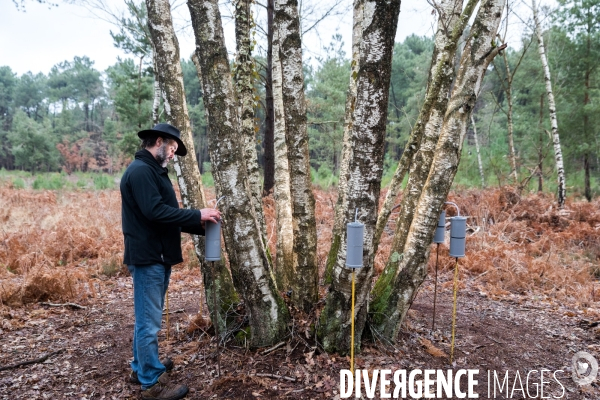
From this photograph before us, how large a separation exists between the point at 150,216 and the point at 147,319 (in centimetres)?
85

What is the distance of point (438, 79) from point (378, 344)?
269cm

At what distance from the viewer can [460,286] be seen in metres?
6.37

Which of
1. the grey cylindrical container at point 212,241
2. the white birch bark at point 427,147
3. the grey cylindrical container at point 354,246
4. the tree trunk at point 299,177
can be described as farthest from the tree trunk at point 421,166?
the grey cylindrical container at point 212,241

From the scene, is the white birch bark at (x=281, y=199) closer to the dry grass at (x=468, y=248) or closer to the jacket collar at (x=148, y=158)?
the jacket collar at (x=148, y=158)

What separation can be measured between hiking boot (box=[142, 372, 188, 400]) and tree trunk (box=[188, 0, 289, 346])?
0.80 m

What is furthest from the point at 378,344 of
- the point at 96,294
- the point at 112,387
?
the point at 96,294

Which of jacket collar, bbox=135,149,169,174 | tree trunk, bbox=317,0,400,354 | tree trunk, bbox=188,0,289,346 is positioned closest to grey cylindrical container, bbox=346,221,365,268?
tree trunk, bbox=317,0,400,354

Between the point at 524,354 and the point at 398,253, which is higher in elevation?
the point at 398,253

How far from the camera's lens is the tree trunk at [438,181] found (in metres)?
3.29

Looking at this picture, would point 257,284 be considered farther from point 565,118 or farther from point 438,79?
point 565,118

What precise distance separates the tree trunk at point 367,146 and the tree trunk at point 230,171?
2.10 ft

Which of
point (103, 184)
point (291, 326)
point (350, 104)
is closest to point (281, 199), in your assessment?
point (350, 104)

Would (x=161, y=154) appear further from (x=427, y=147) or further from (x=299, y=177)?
(x=427, y=147)

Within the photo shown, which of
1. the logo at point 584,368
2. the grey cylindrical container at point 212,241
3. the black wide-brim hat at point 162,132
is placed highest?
the black wide-brim hat at point 162,132
